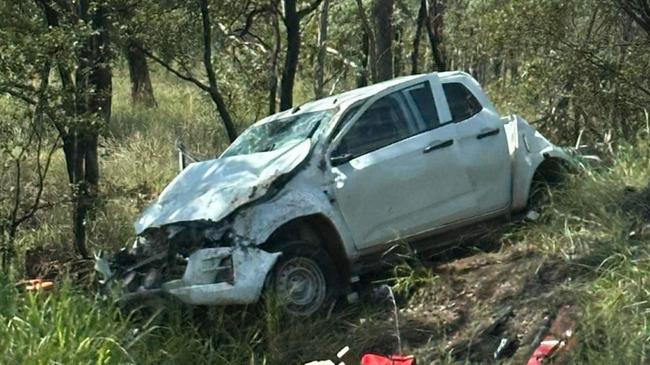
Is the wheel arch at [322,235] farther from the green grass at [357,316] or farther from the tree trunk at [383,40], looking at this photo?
the tree trunk at [383,40]

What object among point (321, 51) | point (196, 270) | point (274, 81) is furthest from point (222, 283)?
point (321, 51)

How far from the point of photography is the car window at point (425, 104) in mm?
9422

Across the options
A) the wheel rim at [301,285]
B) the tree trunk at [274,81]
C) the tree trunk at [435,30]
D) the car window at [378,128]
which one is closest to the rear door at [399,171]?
the car window at [378,128]

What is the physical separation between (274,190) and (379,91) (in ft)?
5.22

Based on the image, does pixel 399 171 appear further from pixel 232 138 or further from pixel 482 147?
pixel 232 138

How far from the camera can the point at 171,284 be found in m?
7.87

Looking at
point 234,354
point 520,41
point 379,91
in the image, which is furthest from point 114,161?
point 234,354

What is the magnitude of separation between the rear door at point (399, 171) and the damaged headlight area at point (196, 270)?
3.57ft

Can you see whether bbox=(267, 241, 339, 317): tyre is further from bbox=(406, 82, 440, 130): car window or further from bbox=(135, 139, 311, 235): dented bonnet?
bbox=(406, 82, 440, 130): car window

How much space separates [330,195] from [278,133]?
1155 millimetres

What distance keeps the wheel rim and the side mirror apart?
92cm

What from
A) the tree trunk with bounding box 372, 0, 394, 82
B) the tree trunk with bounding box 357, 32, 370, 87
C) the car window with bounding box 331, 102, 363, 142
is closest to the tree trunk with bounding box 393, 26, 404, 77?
the tree trunk with bounding box 357, 32, 370, 87

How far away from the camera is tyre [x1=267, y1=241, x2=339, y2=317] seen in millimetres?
8031

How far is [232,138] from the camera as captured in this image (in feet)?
45.0
